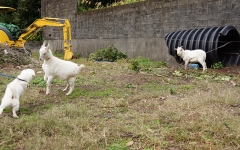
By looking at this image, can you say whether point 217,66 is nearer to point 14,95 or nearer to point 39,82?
point 39,82

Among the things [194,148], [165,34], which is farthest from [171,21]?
[194,148]

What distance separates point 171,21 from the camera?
11070 millimetres

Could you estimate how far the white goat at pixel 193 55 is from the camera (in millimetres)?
8383

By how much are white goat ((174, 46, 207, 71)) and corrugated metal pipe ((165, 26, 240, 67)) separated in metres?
0.37

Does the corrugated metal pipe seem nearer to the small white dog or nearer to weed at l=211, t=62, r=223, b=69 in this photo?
weed at l=211, t=62, r=223, b=69

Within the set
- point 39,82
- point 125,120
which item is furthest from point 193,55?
point 125,120

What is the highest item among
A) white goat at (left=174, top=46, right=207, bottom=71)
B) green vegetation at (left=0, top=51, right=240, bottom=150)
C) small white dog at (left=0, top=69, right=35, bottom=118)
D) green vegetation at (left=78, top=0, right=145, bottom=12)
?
green vegetation at (left=78, top=0, right=145, bottom=12)

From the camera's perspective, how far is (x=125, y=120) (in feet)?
12.3

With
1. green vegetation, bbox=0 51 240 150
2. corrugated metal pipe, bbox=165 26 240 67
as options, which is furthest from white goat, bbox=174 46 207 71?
green vegetation, bbox=0 51 240 150

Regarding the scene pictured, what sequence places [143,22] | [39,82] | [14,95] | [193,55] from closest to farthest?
[14,95], [39,82], [193,55], [143,22]

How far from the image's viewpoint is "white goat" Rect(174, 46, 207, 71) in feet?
27.5

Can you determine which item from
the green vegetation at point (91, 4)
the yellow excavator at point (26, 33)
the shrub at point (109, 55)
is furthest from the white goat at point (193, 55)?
the green vegetation at point (91, 4)

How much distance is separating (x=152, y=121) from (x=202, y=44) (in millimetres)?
5898

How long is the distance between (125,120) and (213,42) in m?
5.79
